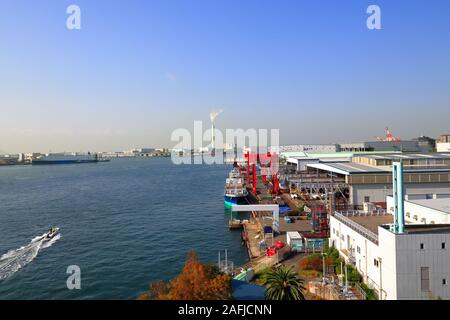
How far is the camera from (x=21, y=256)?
18844mm

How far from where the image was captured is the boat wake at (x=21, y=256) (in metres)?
16.9

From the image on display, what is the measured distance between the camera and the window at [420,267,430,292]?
30.7ft

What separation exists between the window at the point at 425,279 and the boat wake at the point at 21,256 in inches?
670

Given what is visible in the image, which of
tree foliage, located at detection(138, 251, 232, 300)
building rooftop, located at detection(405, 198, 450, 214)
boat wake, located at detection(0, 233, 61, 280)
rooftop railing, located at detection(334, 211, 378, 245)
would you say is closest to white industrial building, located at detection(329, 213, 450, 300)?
rooftop railing, located at detection(334, 211, 378, 245)

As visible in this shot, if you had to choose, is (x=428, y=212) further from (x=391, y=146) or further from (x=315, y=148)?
(x=315, y=148)

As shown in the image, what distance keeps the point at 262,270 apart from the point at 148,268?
5711 millimetres

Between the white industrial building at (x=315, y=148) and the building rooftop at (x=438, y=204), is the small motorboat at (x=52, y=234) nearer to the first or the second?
the building rooftop at (x=438, y=204)

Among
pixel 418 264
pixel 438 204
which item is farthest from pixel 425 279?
pixel 438 204

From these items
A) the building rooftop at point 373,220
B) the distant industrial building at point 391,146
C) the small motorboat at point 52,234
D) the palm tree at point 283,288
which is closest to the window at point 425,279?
the palm tree at point 283,288

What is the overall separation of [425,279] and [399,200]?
2196 mm

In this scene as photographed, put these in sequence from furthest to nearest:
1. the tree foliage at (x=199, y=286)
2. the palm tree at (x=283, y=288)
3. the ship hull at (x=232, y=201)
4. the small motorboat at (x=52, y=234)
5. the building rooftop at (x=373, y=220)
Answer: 1. the ship hull at (x=232, y=201)
2. the small motorboat at (x=52, y=234)
3. the building rooftop at (x=373, y=220)
4. the palm tree at (x=283, y=288)
5. the tree foliage at (x=199, y=286)
